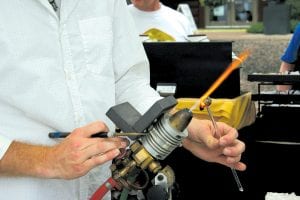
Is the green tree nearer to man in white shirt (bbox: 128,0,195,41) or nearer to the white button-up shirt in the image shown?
man in white shirt (bbox: 128,0,195,41)

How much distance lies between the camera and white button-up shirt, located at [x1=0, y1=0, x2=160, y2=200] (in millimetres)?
1415

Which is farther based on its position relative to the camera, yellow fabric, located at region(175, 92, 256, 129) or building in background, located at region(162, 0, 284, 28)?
building in background, located at region(162, 0, 284, 28)

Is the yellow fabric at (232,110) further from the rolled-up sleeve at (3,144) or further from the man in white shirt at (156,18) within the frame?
the man in white shirt at (156,18)

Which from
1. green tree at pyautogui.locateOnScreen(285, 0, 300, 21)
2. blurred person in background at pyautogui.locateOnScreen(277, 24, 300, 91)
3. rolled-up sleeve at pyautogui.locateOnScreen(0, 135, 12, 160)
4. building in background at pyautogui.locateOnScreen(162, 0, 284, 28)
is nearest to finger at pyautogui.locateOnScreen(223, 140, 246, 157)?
rolled-up sleeve at pyautogui.locateOnScreen(0, 135, 12, 160)

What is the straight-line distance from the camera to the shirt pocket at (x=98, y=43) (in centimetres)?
156

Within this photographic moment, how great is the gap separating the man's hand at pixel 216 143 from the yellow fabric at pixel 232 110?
1.22 metres

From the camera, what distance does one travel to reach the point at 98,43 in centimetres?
159

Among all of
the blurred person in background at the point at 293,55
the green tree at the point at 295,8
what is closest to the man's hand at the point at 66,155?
the blurred person in background at the point at 293,55

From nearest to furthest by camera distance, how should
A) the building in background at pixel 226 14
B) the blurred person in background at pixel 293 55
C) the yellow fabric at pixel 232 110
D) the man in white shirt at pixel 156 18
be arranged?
the yellow fabric at pixel 232 110
the blurred person in background at pixel 293 55
the man in white shirt at pixel 156 18
the building in background at pixel 226 14

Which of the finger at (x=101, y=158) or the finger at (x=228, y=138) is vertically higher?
the finger at (x=101, y=158)

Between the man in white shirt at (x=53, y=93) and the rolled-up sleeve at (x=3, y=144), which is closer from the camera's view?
the rolled-up sleeve at (x=3, y=144)

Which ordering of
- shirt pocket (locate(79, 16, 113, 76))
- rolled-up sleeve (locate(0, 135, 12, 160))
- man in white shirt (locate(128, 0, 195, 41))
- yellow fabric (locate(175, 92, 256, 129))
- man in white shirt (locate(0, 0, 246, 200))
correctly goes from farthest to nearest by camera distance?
man in white shirt (locate(128, 0, 195, 41)) → yellow fabric (locate(175, 92, 256, 129)) → shirt pocket (locate(79, 16, 113, 76)) → man in white shirt (locate(0, 0, 246, 200)) → rolled-up sleeve (locate(0, 135, 12, 160))

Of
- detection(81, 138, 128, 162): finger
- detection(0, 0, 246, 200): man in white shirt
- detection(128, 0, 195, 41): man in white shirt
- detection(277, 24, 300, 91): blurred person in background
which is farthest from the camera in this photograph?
detection(128, 0, 195, 41): man in white shirt

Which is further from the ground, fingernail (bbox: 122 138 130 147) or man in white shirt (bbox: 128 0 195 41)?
fingernail (bbox: 122 138 130 147)
